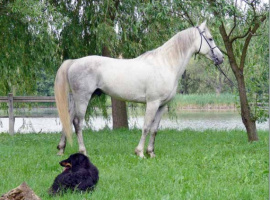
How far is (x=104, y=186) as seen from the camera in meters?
5.73

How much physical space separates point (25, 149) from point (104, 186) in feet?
14.5

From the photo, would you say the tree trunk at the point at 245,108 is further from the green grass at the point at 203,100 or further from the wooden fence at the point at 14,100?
the green grass at the point at 203,100

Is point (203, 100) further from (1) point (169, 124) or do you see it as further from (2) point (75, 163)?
(2) point (75, 163)

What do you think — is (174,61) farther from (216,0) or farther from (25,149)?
(25,149)

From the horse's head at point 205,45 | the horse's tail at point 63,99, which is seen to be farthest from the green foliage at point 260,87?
the horse's tail at point 63,99

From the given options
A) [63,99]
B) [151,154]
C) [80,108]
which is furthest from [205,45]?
[63,99]

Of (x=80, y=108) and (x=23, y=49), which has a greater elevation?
(x=23, y=49)

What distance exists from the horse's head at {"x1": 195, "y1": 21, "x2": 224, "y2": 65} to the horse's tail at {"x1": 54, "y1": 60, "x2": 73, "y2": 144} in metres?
2.44

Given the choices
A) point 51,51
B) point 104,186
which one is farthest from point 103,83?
point 51,51

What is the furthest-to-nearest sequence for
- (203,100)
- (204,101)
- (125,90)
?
1. (203,100)
2. (204,101)
3. (125,90)

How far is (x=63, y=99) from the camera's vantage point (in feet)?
27.5

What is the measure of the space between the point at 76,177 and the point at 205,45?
4371 millimetres

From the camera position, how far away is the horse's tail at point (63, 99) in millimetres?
8273

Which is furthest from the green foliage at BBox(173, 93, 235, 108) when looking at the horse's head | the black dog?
the black dog
